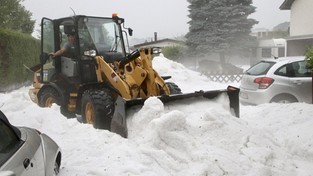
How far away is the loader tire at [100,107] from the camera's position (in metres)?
7.23

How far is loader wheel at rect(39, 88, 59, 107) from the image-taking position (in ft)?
30.0

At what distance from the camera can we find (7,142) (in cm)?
339

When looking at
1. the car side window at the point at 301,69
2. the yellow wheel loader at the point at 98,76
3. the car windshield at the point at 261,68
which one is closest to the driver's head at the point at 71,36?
the yellow wheel loader at the point at 98,76

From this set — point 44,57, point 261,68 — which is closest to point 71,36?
point 44,57

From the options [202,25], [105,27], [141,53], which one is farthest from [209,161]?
[202,25]

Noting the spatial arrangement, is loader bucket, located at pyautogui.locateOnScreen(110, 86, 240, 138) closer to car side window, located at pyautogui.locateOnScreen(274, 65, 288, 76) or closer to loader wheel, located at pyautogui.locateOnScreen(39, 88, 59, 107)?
car side window, located at pyautogui.locateOnScreen(274, 65, 288, 76)

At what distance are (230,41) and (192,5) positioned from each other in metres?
4.58

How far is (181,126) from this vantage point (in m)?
5.84

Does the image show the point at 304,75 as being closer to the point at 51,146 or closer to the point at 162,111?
the point at 162,111

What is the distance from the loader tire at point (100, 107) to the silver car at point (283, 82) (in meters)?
3.88

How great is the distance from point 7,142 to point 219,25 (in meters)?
29.6

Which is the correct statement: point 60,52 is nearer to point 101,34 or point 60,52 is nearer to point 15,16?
point 101,34

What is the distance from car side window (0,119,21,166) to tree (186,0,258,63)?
28.8 m

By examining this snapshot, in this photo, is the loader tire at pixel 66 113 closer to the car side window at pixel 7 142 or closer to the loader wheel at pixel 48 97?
the loader wheel at pixel 48 97
